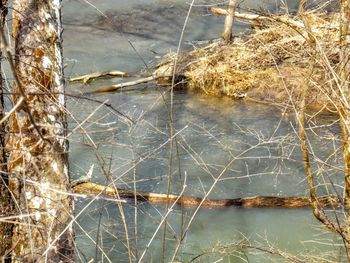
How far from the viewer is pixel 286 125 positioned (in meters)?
9.20

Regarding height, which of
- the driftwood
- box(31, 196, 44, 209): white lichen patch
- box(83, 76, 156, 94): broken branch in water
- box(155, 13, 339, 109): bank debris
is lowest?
the driftwood

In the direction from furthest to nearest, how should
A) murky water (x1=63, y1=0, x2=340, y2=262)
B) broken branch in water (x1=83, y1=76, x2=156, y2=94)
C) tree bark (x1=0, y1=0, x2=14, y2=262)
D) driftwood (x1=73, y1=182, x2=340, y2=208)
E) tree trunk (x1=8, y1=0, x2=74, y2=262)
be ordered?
1. broken branch in water (x1=83, y1=76, x2=156, y2=94)
2. driftwood (x1=73, y1=182, x2=340, y2=208)
3. murky water (x1=63, y1=0, x2=340, y2=262)
4. tree trunk (x1=8, y1=0, x2=74, y2=262)
5. tree bark (x1=0, y1=0, x2=14, y2=262)

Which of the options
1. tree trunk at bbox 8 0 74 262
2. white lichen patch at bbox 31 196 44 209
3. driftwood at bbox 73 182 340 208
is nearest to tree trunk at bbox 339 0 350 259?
driftwood at bbox 73 182 340 208

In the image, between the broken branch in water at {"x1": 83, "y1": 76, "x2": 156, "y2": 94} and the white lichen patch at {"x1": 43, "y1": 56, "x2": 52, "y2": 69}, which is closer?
the white lichen patch at {"x1": 43, "y1": 56, "x2": 52, "y2": 69}

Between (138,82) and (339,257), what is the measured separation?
18.8 ft

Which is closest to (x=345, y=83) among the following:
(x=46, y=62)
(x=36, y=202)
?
(x=46, y=62)

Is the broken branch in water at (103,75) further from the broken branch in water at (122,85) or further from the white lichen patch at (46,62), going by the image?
the white lichen patch at (46,62)

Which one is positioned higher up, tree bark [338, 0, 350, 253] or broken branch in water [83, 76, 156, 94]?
tree bark [338, 0, 350, 253]

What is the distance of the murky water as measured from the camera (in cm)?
608

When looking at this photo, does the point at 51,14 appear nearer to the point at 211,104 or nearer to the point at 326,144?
the point at 326,144

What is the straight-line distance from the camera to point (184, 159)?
8180 mm

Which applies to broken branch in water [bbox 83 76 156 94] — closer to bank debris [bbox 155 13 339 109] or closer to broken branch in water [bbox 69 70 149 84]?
bank debris [bbox 155 13 339 109]

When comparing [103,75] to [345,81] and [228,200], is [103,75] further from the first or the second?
[345,81]

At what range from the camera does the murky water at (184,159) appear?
239 inches
